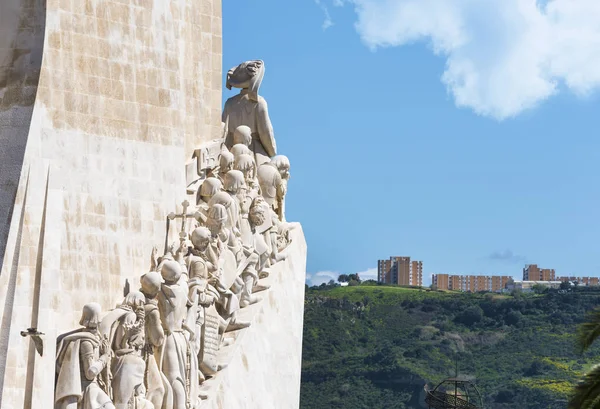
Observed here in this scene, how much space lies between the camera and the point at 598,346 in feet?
194

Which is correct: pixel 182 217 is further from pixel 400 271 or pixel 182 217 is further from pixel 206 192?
pixel 400 271

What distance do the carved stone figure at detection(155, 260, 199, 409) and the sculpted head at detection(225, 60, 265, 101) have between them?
3.98m

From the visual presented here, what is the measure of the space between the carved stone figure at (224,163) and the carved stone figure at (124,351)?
10.9ft

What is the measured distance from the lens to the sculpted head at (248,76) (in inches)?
931

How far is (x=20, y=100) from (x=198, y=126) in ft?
12.4

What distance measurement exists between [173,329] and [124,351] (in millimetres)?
1041

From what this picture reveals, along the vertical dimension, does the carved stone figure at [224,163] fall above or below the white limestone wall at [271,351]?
above

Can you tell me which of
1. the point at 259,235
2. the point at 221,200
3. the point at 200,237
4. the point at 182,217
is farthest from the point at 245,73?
the point at 200,237

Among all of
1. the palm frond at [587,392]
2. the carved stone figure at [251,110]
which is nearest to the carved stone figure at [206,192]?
the carved stone figure at [251,110]

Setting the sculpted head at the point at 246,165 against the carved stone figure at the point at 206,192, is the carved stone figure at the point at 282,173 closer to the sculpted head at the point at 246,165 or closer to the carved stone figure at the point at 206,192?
the sculpted head at the point at 246,165

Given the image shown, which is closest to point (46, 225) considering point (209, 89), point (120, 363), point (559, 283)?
point (120, 363)

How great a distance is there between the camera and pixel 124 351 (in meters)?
19.5

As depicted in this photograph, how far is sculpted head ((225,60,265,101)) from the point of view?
77.6ft

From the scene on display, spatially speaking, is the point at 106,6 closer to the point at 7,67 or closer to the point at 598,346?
the point at 7,67
